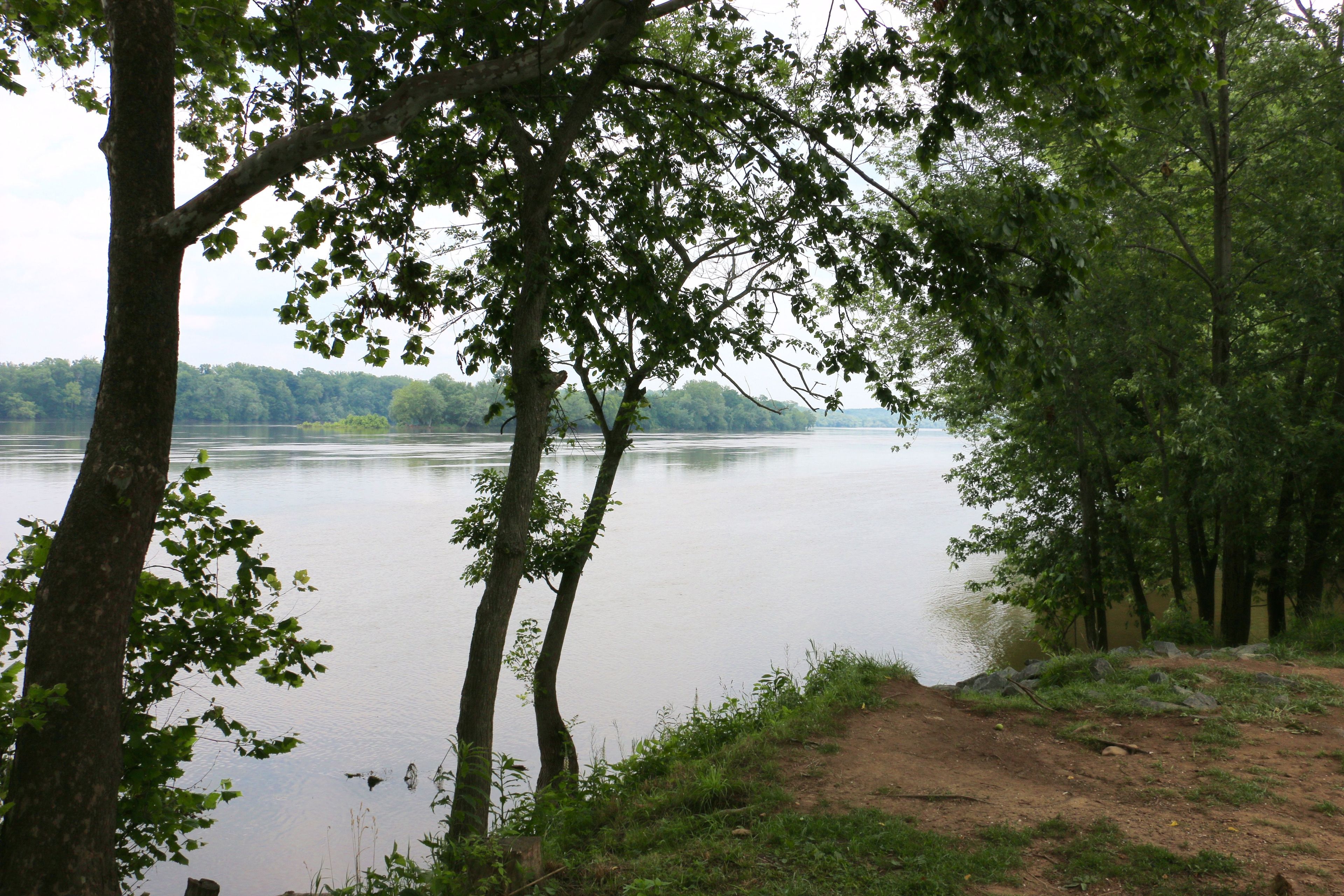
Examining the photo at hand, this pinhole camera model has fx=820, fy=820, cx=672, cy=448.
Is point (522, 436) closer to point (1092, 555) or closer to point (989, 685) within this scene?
point (989, 685)

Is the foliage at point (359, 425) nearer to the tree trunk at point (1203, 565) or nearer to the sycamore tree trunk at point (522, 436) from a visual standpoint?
the tree trunk at point (1203, 565)

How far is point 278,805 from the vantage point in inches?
342

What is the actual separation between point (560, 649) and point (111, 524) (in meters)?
5.91

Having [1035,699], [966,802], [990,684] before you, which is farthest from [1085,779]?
[990,684]

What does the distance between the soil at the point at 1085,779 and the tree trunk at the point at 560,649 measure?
3.24 metres

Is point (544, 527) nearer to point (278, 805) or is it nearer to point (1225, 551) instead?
point (278, 805)

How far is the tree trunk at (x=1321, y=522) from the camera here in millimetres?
9633

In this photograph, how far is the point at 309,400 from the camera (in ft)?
299

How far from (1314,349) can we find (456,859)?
35.3 ft

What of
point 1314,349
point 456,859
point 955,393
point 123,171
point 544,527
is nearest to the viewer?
point 123,171

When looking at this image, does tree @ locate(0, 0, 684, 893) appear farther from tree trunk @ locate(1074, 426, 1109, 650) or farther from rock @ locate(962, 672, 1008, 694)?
tree trunk @ locate(1074, 426, 1109, 650)

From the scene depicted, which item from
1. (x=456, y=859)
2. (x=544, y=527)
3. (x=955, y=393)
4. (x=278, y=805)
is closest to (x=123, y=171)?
(x=456, y=859)

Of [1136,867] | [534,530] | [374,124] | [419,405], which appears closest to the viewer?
[374,124]

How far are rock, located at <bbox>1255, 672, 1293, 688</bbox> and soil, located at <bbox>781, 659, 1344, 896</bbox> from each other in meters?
0.67
